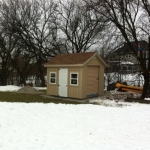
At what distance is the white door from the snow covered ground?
4748mm

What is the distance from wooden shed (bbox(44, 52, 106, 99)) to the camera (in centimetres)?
1376

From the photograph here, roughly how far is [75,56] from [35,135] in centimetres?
963

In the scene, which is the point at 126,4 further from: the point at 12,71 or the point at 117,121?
the point at 12,71

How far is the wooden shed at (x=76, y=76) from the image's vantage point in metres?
13.8

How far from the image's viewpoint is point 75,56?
15094mm

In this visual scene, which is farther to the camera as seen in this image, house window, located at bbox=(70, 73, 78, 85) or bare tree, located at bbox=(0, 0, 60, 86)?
bare tree, located at bbox=(0, 0, 60, 86)

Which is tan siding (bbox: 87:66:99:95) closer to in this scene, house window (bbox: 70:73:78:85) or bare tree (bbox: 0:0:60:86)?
house window (bbox: 70:73:78:85)

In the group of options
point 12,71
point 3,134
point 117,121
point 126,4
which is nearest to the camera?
point 3,134

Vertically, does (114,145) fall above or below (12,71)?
below

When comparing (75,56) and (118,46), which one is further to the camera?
(118,46)

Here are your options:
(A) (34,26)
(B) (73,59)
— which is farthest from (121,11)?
(A) (34,26)

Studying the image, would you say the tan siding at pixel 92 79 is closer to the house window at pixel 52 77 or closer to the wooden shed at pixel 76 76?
the wooden shed at pixel 76 76

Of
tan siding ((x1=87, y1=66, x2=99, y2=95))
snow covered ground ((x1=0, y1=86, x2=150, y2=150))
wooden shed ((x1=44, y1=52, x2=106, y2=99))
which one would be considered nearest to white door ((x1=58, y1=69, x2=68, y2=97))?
wooden shed ((x1=44, y1=52, x2=106, y2=99))

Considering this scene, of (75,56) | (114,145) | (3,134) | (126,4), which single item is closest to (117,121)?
(114,145)
